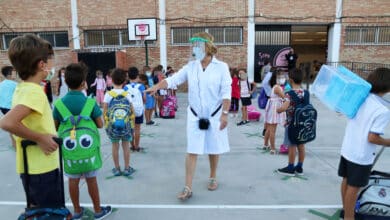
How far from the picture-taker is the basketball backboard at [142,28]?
1416cm

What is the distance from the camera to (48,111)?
214 cm

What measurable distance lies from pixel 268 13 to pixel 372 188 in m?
13.7

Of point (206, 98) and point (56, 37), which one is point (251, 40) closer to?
point (56, 37)

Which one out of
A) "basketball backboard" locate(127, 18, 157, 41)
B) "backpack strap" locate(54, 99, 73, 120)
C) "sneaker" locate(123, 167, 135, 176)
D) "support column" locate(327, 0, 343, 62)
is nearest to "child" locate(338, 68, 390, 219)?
"backpack strap" locate(54, 99, 73, 120)

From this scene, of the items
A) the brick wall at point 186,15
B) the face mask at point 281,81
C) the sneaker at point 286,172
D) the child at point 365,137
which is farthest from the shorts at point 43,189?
the brick wall at point 186,15

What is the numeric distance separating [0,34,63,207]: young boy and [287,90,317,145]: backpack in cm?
304

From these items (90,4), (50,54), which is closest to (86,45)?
(90,4)

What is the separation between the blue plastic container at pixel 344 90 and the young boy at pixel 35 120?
7.90 feet

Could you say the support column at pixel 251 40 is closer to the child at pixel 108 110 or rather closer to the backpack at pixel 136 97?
the backpack at pixel 136 97

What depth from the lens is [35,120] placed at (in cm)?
203

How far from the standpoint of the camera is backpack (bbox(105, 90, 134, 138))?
420 cm

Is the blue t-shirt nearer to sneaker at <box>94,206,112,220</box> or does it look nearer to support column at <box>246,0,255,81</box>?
sneaker at <box>94,206,112,220</box>

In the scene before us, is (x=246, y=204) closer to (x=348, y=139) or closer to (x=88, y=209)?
(x=348, y=139)

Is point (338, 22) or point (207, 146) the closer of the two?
point (207, 146)
